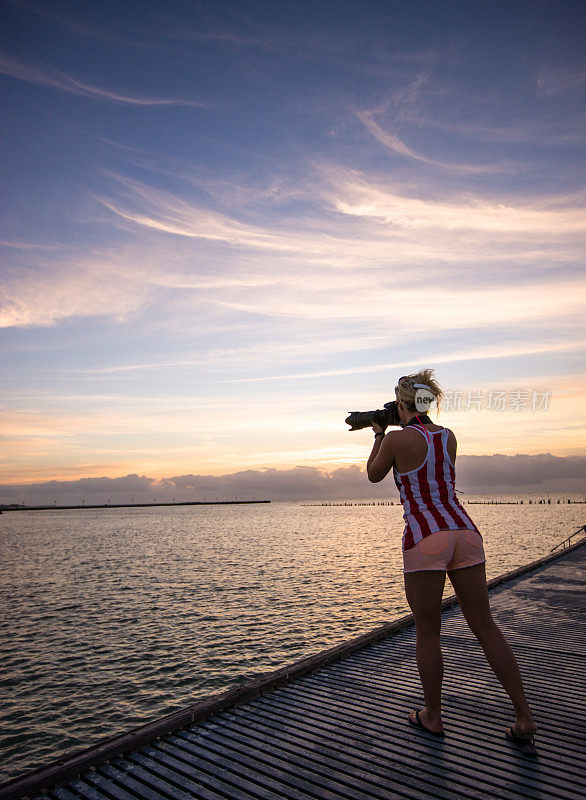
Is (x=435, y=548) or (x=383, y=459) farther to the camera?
(x=383, y=459)

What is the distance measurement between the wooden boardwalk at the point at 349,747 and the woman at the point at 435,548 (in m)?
0.51

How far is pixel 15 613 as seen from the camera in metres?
21.2

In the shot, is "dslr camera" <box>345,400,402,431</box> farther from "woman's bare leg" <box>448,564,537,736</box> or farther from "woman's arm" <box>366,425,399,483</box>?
"woman's bare leg" <box>448,564,537,736</box>

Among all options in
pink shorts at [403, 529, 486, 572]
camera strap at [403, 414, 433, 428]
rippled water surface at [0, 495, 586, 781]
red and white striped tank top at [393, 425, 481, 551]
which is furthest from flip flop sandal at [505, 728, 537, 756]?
rippled water surface at [0, 495, 586, 781]

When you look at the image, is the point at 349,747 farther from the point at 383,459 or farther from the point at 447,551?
the point at 383,459

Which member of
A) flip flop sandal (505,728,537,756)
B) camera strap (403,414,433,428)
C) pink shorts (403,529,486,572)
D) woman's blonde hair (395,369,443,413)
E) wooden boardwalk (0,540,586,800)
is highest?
woman's blonde hair (395,369,443,413)

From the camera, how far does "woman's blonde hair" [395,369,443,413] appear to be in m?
4.36

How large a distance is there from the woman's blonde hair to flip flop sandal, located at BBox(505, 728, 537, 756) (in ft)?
9.90

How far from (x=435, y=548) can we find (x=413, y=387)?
1.39 metres

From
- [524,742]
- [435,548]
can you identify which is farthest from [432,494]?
[524,742]

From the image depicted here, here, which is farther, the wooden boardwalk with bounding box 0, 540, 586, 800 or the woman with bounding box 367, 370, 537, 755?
the woman with bounding box 367, 370, 537, 755

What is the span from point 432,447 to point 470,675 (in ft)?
13.3

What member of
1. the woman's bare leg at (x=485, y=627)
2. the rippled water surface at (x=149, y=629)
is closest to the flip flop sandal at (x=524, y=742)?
the woman's bare leg at (x=485, y=627)

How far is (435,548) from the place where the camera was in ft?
12.8
